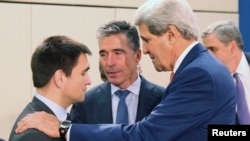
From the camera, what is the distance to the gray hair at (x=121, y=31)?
101 inches

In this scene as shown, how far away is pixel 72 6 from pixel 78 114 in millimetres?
1226

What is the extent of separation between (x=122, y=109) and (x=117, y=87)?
108mm

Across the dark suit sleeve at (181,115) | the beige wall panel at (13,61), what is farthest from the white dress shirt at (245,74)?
the beige wall panel at (13,61)

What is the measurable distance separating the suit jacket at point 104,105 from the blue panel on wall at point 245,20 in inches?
73.9

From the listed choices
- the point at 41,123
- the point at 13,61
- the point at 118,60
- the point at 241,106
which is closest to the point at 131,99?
the point at 118,60

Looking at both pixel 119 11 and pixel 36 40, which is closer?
pixel 36 40

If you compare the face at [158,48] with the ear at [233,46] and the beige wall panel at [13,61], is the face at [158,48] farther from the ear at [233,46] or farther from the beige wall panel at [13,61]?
the beige wall panel at [13,61]

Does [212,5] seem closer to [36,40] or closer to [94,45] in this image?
[94,45]

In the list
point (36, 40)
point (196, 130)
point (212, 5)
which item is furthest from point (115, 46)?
point (212, 5)

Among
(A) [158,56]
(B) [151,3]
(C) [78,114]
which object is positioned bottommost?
(C) [78,114]

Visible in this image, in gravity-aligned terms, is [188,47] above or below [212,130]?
above

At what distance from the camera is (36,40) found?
3471mm

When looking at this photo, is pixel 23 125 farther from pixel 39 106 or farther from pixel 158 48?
pixel 158 48

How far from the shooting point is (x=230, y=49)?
2945 millimetres
